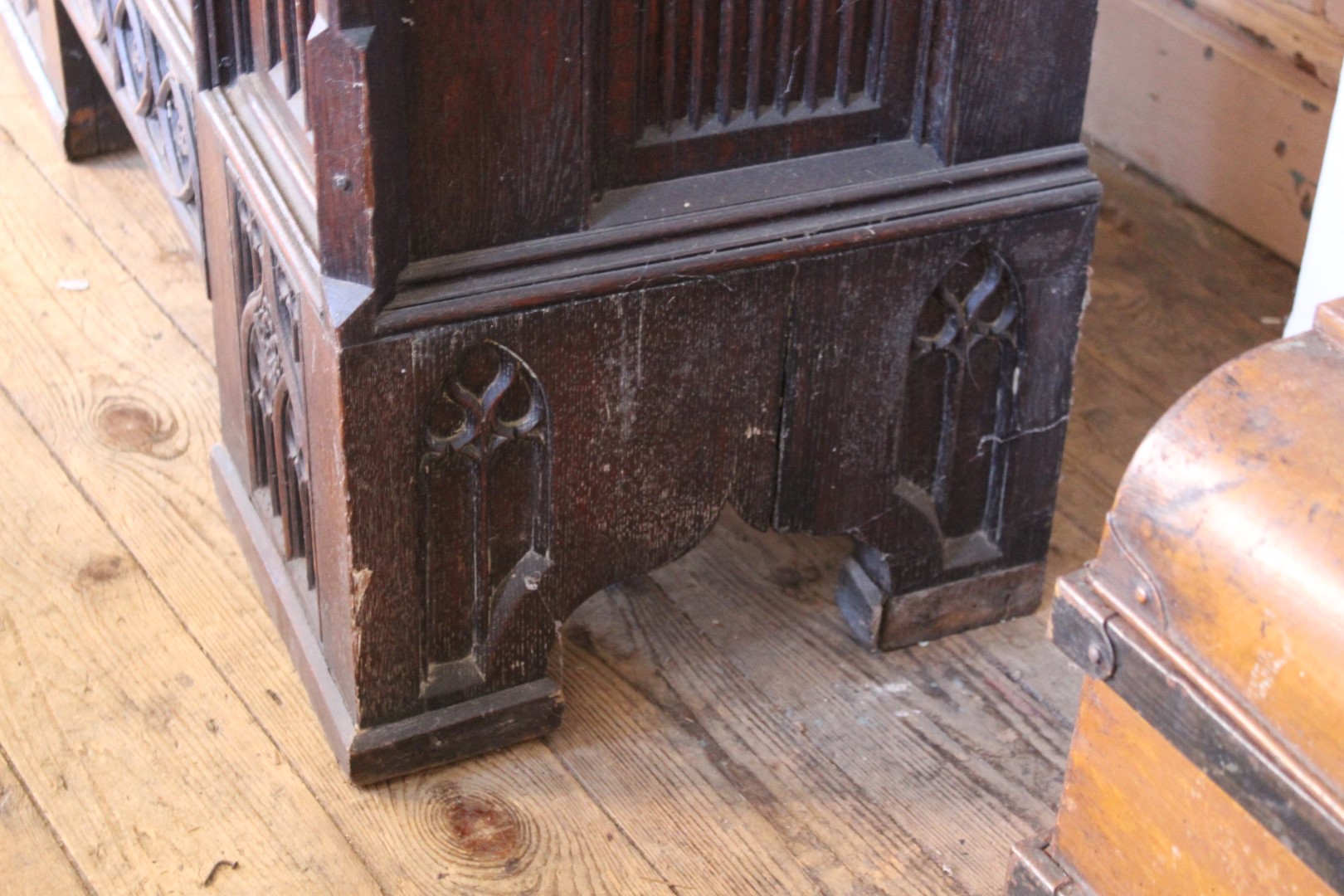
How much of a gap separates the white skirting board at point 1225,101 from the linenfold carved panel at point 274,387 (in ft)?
4.85

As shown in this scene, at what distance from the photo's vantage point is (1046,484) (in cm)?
172

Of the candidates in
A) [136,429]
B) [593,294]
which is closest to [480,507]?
[593,294]

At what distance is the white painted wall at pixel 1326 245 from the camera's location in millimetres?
1728

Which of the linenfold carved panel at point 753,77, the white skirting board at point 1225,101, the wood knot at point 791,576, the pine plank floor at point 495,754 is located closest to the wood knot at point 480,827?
the pine plank floor at point 495,754

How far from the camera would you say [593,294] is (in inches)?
55.1

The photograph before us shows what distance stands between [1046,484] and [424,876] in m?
0.71

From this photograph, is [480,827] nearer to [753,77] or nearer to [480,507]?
[480,507]

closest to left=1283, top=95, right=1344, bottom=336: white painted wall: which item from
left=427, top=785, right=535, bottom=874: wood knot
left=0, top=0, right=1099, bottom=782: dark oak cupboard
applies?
left=0, top=0, right=1099, bottom=782: dark oak cupboard

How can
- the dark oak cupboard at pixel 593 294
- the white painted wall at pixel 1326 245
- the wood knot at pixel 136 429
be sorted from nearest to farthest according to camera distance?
the dark oak cupboard at pixel 593 294
the white painted wall at pixel 1326 245
the wood knot at pixel 136 429

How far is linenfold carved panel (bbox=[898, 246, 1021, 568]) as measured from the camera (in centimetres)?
157

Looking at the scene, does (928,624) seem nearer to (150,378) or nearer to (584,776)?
(584,776)

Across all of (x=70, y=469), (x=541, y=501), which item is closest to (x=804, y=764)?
(x=541, y=501)

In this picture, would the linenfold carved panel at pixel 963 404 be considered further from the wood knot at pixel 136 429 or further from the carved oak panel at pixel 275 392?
the wood knot at pixel 136 429

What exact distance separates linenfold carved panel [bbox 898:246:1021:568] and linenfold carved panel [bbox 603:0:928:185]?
0.17 m
